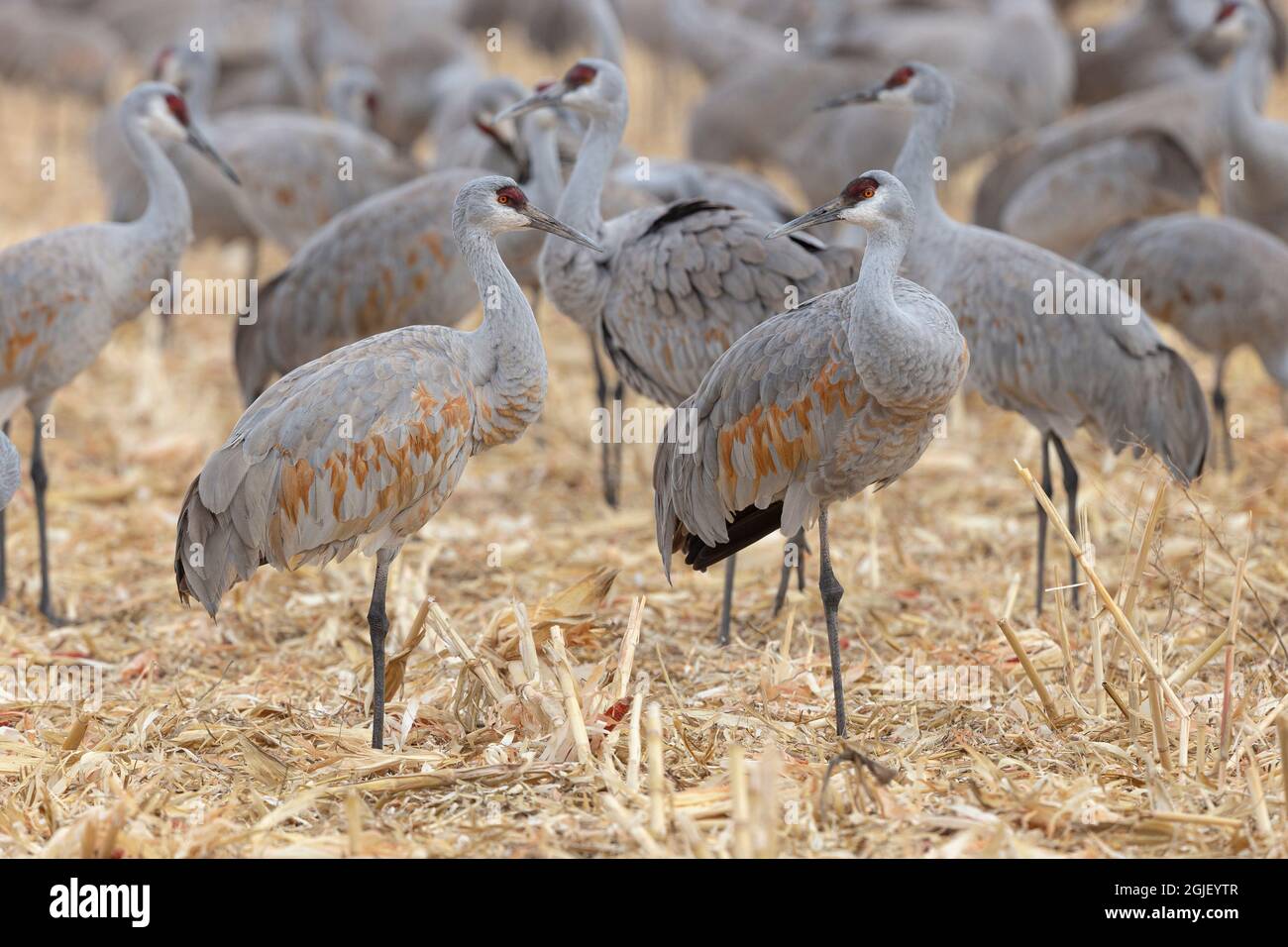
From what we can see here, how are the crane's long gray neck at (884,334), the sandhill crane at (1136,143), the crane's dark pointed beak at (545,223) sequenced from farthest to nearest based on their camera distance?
the sandhill crane at (1136,143) < the crane's dark pointed beak at (545,223) < the crane's long gray neck at (884,334)

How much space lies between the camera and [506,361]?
14.1ft

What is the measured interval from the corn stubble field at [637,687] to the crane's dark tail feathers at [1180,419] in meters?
0.36

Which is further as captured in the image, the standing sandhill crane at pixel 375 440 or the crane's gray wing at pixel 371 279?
the crane's gray wing at pixel 371 279

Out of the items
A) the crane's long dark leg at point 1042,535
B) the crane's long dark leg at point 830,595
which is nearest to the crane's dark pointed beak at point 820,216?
the crane's long dark leg at point 830,595

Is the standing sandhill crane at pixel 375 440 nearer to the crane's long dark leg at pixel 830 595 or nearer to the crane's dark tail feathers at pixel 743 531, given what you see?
the crane's dark tail feathers at pixel 743 531

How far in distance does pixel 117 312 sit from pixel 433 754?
2687 mm

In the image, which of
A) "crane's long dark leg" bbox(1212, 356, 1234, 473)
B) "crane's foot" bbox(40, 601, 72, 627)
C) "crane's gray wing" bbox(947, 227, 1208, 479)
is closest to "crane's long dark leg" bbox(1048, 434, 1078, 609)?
"crane's gray wing" bbox(947, 227, 1208, 479)

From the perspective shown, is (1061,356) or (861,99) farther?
(861,99)

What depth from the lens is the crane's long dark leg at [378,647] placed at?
416 cm

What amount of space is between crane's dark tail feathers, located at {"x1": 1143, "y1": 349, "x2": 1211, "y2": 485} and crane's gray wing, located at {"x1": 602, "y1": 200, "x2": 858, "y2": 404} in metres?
1.17

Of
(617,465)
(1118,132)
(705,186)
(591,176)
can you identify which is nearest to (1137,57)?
(1118,132)

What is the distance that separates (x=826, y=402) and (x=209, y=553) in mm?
1672

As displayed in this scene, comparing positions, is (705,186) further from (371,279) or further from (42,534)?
(42,534)
